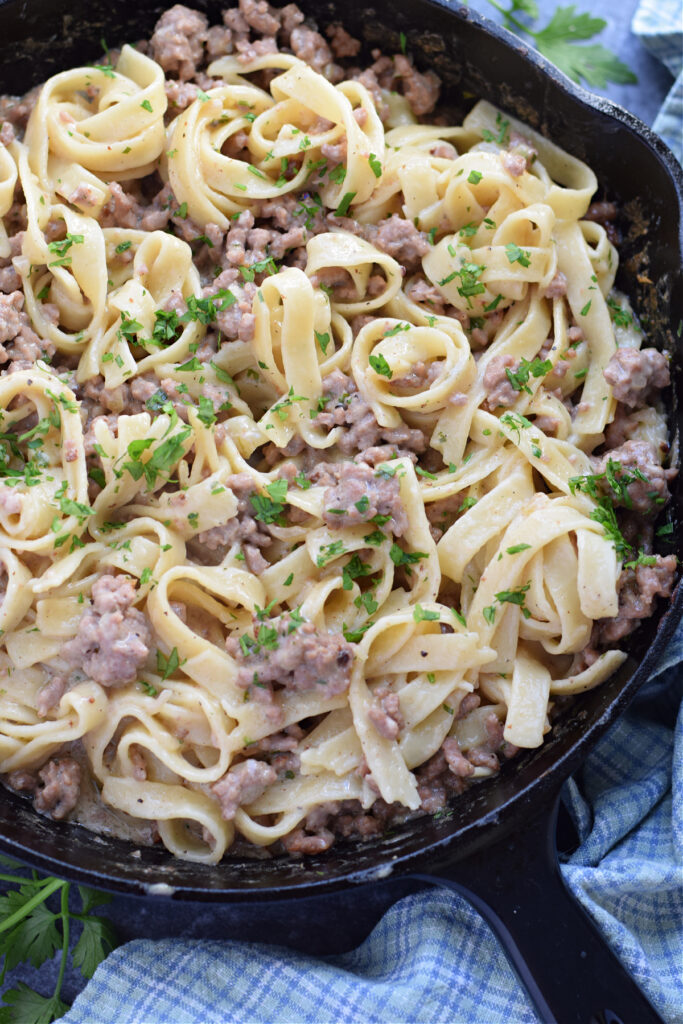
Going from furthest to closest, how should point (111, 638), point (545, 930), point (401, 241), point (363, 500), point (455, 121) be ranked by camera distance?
point (455, 121), point (401, 241), point (363, 500), point (111, 638), point (545, 930)

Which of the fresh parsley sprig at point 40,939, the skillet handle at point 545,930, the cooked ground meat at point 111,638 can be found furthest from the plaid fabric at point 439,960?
the cooked ground meat at point 111,638

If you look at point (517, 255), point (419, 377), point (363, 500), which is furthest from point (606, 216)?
point (363, 500)

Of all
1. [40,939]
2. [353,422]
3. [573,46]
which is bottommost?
[40,939]

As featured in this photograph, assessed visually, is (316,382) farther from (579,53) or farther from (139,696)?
(579,53)

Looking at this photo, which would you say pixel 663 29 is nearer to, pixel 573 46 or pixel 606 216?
pixel 573 46

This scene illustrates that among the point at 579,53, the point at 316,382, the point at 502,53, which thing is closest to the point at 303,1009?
the point at 316,382

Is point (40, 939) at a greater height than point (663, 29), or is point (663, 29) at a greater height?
point (663, 29)

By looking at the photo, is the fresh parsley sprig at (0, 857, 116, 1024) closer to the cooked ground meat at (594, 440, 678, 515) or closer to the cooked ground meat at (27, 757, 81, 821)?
the cooked ground meat at (27, 757, 81, 821)
